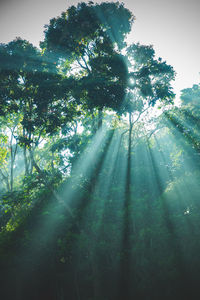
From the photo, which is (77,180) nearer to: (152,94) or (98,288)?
(98,288)

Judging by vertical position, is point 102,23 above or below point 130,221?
above

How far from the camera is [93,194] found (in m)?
8.70

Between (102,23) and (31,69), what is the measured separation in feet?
15.1

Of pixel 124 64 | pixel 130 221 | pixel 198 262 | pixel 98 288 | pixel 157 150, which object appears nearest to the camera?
pixel 198 262

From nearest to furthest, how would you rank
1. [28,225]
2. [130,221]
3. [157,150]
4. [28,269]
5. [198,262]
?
1. [198,262]
2. [28,269]
3. [130,221]
4. [28,225]
5. [157,150]

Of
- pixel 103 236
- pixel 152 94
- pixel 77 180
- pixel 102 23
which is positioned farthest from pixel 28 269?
pixel 102 23

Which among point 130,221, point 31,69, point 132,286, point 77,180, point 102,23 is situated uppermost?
point 102,23

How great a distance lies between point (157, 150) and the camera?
12.8 metres

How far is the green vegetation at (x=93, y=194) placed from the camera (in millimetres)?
6133

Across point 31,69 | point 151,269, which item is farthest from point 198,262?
point 31,69

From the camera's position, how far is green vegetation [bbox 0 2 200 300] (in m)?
6.13

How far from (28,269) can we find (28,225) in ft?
7.49

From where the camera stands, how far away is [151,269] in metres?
6.10

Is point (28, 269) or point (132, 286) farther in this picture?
point (28, 269)
